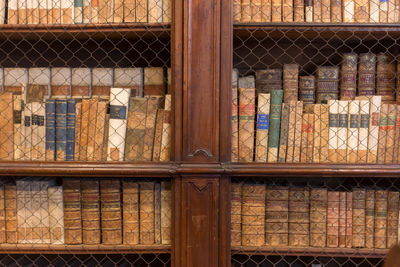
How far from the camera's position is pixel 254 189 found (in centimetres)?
107

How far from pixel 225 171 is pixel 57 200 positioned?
22.4 inches

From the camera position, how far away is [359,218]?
1065 mm

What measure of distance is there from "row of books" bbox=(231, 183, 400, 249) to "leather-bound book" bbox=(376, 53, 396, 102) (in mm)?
324

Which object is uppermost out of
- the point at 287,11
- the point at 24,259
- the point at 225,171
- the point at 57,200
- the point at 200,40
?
the point at 287,11

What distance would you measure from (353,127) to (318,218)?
318mm

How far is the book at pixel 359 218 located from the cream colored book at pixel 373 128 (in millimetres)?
119

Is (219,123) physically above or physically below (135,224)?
above

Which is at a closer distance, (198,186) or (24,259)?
(198,186)

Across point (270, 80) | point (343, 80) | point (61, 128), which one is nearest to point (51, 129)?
point (61, 128)

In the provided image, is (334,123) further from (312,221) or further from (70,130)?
(70,130)

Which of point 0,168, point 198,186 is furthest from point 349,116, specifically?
point 0,168

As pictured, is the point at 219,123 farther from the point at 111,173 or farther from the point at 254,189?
the point at 111,173

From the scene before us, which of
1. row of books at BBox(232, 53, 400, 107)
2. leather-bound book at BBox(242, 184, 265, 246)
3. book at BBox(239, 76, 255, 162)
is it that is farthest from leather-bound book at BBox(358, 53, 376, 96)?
leather-bound book at BBox(242, 184, 265, 246)

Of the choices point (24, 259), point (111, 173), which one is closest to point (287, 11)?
point (111, 173)
